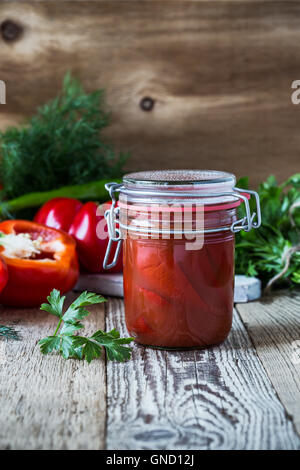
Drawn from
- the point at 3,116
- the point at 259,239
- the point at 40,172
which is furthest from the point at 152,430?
the point at 3,116

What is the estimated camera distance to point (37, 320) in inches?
45.4

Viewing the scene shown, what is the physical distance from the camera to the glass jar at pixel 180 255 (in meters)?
0.92

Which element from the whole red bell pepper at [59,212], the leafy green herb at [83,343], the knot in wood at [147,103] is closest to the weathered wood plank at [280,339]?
the leafy green herb at [83,343]

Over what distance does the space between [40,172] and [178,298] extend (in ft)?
2.60

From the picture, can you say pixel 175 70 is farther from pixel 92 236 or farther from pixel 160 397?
pixel 160 397

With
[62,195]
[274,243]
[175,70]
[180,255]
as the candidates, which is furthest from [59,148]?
[180,255]

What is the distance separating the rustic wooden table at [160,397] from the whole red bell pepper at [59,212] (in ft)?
1.29

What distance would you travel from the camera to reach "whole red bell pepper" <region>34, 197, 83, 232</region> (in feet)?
4.71

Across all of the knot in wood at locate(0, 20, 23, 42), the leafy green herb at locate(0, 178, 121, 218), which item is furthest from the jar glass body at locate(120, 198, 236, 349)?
the knot in wood at locate(0, 20, 23, 42)

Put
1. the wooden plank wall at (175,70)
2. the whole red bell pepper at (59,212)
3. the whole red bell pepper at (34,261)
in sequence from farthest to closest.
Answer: the wooden plank wall at (175,70) < the whole red bell pepper at (59,212) < the whole red bell pepper at (34,261)

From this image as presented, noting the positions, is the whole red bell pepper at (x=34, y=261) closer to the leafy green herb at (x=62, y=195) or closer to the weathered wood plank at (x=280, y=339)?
the leafy green herb at (x=62, y=195)

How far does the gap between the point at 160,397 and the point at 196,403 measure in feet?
0.17

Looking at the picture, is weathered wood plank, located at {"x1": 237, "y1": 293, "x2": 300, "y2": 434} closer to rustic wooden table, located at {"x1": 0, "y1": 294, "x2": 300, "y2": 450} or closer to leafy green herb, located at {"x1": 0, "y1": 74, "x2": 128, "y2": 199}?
rustic wooden table, located at {"x1": 0, "y1": 294, "x2": 300, "y2": 450}

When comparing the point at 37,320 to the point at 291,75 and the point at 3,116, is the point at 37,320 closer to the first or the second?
the point at 3,116
